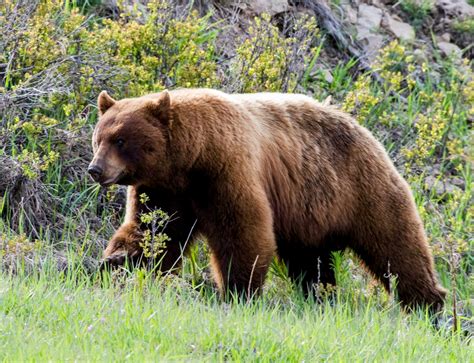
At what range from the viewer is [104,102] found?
7.34m

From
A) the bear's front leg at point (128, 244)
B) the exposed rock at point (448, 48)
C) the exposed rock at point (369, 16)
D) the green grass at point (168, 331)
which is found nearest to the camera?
the green grass at point (168, 331)

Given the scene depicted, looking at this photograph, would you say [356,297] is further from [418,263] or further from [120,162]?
[120,162]

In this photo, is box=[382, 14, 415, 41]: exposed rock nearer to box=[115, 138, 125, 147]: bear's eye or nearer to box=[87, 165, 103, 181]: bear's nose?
box=[115, 138, 125, 147]: bear's eye

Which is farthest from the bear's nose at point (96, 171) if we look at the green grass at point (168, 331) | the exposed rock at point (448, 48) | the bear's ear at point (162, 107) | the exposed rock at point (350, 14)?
the exposed rock at point (448, 48)

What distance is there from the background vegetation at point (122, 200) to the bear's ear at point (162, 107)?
1.04 m

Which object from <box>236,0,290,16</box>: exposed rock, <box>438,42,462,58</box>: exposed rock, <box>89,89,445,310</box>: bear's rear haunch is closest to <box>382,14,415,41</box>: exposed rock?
<box>438,42,462,58</box>: exposed rock

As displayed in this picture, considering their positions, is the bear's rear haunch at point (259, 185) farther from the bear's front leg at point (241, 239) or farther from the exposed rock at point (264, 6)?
the exposed rock at point (264, 6)

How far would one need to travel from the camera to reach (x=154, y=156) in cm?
715

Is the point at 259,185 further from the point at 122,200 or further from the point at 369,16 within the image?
the point at 369,16

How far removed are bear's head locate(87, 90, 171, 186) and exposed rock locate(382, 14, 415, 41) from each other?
648 cm

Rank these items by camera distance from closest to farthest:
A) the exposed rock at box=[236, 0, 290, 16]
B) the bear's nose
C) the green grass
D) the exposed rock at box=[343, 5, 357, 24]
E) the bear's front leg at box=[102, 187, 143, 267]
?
the green grass → the bear's nose → the bear's front leg at box=[102, 187, 143, 267] → the exposed rock at box=[236, 0, 290, 16] → the exposed rock at box=[343, 5, 357, 24]

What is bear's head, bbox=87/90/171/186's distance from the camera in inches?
276

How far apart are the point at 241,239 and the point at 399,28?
687cm

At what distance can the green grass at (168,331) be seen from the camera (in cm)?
523
